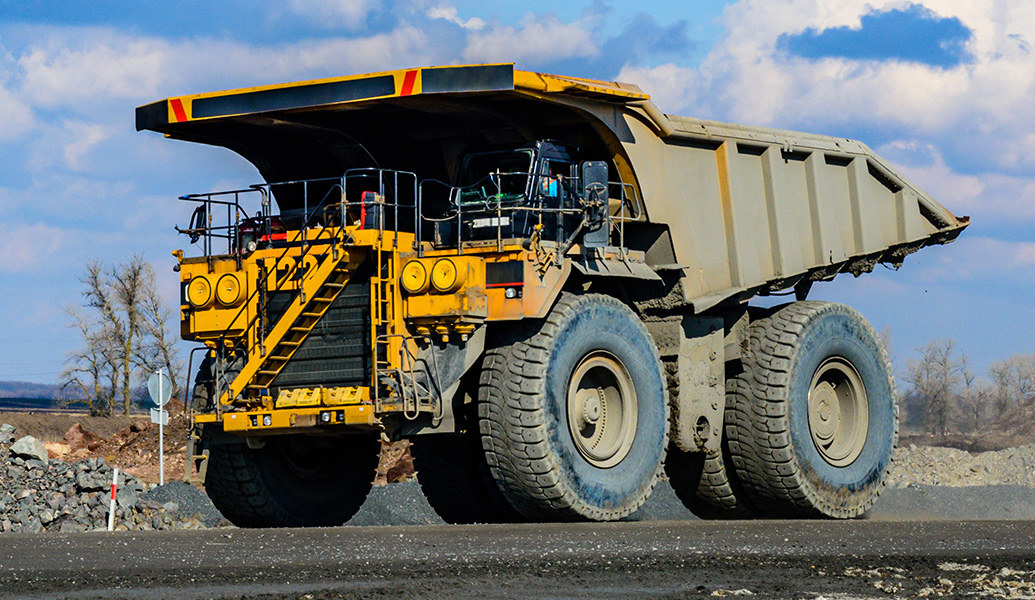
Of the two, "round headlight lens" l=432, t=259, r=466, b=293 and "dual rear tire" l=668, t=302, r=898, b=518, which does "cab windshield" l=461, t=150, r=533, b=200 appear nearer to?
"round headlight lens" l=432, t=259, r=466, b=293

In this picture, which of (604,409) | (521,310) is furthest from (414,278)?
(604,409)

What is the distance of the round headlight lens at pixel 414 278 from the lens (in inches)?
455

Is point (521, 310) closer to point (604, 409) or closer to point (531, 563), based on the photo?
point (604, 409)

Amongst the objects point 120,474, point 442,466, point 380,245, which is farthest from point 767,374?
point 120,474

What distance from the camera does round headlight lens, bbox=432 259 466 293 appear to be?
1144 centimetres

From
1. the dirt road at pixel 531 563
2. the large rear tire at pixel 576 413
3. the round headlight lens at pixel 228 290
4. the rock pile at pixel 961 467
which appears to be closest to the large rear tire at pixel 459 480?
the large rear tire at pixel 576 413

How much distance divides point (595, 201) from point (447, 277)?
158 cm

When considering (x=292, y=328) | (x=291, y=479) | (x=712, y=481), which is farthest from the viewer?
(x=712, y=481)

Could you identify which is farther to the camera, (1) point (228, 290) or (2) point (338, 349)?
(1) point (228, 290)

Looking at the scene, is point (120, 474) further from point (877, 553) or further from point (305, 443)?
point (877, 553)

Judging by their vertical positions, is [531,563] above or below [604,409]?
below

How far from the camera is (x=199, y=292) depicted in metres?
12.6

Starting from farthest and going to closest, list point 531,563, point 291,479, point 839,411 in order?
point 839,411 → point 291,479 → point 531,563

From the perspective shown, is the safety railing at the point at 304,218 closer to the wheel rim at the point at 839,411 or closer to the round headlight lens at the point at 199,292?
the round headlight lens at the point at 199,292
